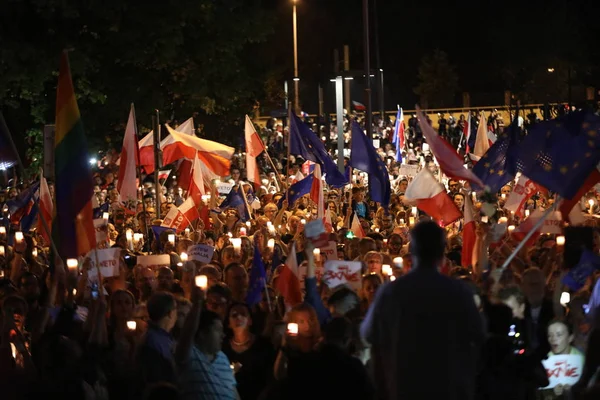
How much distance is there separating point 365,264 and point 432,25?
6960cm

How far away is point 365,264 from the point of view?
11.2 meters

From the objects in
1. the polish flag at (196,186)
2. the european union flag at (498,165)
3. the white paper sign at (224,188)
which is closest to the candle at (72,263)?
the european union flag at (498,165)

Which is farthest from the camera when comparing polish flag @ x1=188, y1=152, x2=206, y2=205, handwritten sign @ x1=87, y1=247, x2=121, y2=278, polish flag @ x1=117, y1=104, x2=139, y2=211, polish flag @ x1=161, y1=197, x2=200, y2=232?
polish flag @ x1=188, y1=152, x2=206, y2=205

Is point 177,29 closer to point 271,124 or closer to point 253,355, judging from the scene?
point 271,124

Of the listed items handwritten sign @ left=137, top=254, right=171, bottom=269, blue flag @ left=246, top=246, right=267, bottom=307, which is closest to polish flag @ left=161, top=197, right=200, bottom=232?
handwritten sign @ left=137, top=254, right=171, bottom=269

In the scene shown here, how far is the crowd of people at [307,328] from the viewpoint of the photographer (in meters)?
5.89

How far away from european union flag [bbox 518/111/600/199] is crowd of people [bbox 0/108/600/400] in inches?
28.5

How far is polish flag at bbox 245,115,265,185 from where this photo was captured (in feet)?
65.1

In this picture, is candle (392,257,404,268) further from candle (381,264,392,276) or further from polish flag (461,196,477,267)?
polish flag (461,196,477,267)

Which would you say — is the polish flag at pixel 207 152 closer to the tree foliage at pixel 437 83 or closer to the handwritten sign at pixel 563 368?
the handwritten sign at pixel 563 368

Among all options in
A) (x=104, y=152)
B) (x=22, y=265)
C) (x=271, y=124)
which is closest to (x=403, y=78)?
(x=271, y=124)

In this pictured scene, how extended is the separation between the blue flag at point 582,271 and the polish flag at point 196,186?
8641mm

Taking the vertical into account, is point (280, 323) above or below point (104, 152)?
below

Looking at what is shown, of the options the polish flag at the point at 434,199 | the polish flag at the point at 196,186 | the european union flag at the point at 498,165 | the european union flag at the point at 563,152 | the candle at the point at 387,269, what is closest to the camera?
the candle at the point at 387,269
